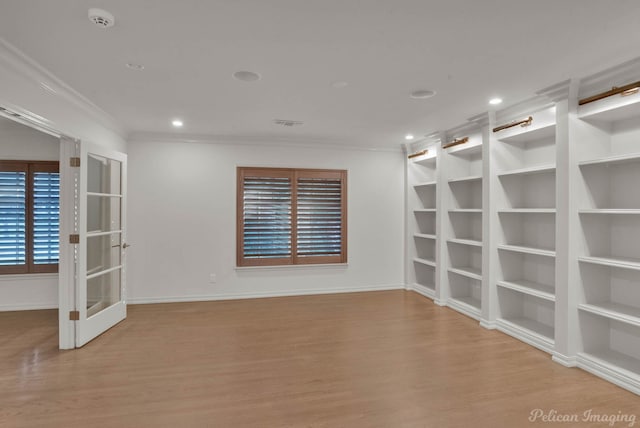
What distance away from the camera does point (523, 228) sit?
4.18m

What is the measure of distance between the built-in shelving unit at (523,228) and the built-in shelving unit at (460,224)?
2.45 feet

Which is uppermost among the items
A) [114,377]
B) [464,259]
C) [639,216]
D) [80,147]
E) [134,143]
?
[134,143]

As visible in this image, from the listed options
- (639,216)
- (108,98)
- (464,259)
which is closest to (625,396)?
(639,216)

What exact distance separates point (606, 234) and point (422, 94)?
213cm

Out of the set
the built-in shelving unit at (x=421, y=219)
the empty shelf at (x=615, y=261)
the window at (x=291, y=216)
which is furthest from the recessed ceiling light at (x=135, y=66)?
the built-in shelving unit at (x=421, y=219)

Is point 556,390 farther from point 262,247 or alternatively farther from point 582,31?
point 262,247

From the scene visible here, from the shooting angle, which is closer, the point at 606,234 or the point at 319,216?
the point at 606,234

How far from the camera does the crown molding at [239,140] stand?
509 cm

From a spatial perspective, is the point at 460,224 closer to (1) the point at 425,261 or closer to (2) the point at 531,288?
(1) the point at 425,261

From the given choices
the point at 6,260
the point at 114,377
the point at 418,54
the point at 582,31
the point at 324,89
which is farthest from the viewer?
the point at 6,260

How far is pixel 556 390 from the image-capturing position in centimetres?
267

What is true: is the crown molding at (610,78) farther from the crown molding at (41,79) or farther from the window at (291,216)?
the crown molding at (41,79)

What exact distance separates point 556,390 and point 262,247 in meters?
4.04

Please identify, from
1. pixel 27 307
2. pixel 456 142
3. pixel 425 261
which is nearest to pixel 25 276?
pixel 27 307
